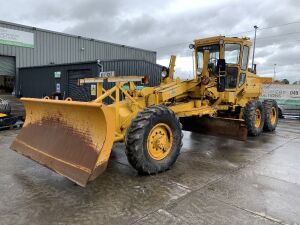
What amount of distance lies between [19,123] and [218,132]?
7.31m

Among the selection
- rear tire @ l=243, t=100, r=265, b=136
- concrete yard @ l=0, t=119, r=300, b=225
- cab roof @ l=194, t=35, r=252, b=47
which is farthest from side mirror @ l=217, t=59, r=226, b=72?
concrete yard @ l=0, t=119, r=300, b=225

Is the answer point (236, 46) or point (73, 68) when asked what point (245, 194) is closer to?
point (236, 46)

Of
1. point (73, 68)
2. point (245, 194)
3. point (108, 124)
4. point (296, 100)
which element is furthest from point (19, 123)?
point (296, 100)

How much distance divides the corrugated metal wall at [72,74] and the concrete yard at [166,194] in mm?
8221

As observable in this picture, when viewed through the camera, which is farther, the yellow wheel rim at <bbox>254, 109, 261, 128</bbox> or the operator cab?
the yellow wheel rim at <bbox>254, 109, 261, 128</bbox>

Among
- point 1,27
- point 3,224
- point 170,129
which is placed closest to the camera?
point 3,224

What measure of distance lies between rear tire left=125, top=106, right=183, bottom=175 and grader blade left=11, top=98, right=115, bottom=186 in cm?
55

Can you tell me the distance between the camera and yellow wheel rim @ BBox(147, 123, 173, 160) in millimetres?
4891

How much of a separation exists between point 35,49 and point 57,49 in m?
1.52

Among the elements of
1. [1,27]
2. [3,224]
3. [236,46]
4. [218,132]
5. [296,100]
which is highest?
[1,27]

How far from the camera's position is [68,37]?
64.7ft

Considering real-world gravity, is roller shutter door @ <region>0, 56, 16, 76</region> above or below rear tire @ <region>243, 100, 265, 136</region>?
above

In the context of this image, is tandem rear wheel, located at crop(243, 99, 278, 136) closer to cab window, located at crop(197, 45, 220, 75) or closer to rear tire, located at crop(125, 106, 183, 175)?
cab window, located at crop(197, 45, 220, 75)

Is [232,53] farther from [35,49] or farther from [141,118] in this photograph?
[35,49]
